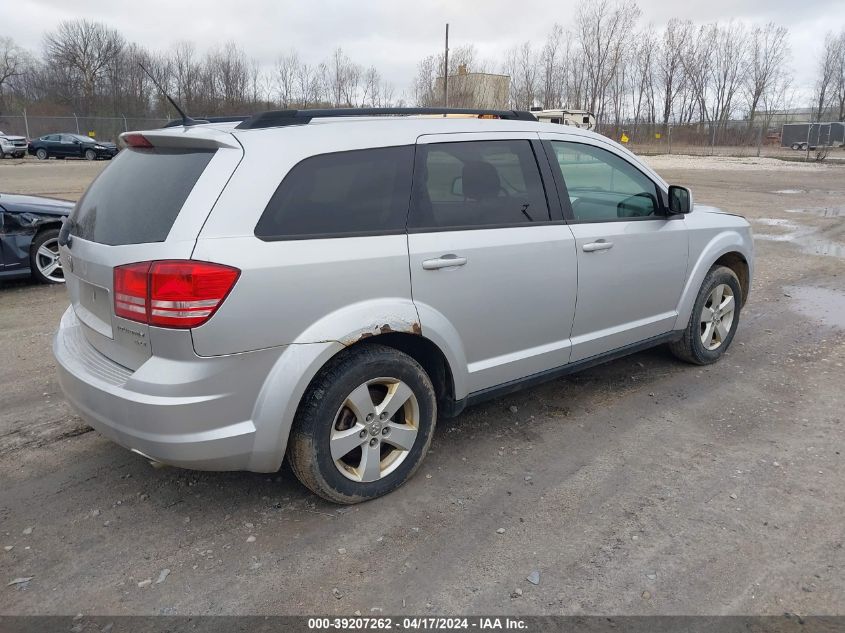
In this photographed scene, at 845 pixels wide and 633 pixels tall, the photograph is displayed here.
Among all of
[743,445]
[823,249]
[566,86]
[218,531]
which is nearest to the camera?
[218,531]

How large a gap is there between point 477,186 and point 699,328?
2429 mm

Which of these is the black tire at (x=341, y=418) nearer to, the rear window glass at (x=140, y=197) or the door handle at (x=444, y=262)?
the door handle at (x=444, y=262)

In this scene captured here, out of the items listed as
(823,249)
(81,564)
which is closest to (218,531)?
(81,564)

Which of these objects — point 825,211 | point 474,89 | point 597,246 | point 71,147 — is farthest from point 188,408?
point 474,89

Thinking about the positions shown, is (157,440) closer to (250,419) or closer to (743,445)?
(250,419)

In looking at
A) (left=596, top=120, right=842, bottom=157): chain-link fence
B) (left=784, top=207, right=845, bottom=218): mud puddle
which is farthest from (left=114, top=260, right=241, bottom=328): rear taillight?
(left=596, top=120, right=842, bottom=157): chain-link fence

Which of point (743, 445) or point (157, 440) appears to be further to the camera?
point (743, 445)

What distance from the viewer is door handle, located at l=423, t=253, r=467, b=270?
3184 mm

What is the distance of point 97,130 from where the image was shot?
152 ft

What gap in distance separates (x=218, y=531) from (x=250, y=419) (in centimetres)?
63

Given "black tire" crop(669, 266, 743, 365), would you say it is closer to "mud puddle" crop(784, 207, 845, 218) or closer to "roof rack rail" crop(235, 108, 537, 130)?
"roof rack rail" crop(235, 108, 537, 130)

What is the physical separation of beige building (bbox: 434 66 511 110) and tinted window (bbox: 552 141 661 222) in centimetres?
3817

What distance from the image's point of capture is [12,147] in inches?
1437

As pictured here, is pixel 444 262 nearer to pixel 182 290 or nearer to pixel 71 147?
pixel 182 290
